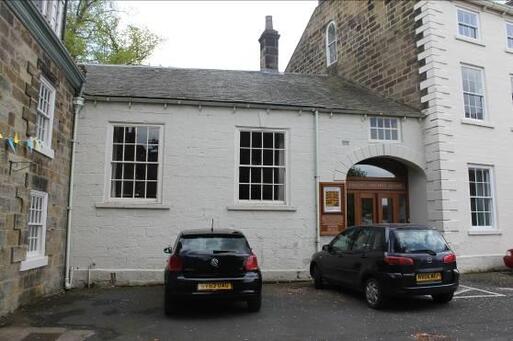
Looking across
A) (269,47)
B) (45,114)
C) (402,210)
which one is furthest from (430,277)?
(269,47)

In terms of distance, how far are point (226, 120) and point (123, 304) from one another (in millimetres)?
5718

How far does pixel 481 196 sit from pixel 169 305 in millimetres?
10996

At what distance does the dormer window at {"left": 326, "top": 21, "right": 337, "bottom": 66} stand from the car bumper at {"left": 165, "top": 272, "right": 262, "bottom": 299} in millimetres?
13695

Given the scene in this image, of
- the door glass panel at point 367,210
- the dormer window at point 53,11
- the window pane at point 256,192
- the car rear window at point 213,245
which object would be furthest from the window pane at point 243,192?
the dormer window at point 53,11

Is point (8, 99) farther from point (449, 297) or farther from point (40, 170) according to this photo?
point (449, 297)

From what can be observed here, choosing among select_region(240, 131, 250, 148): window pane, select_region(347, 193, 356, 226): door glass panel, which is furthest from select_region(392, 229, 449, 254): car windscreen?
select_region(240, 131, 250, 148): window pane

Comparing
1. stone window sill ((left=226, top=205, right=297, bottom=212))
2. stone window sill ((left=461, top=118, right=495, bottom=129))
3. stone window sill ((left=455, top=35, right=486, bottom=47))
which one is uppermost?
stone window sill ((left=455, top=35, right=486, bottom=47))

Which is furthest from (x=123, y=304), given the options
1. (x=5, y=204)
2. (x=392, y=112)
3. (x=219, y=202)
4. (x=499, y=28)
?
(x=499, y=28)

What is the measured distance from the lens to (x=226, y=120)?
497 inches

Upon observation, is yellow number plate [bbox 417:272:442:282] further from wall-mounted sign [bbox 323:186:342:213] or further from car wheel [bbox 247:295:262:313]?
wall-mounted sign [bbox 323:186:342:213]

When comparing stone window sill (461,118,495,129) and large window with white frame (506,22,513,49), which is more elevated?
large window with white frame (506,22,513,49)

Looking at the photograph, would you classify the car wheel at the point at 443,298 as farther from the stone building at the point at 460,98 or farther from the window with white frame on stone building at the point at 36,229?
the window with white frame on stone building at the point at 36,229

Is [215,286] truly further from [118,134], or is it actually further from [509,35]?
[509,35]

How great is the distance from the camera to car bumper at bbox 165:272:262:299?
25.1ft
